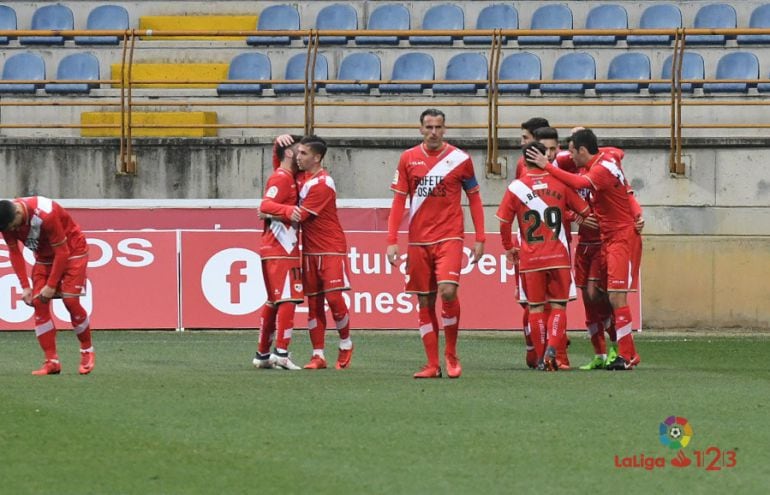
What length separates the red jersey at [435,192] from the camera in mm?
12000

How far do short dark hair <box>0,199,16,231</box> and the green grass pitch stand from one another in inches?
45.9

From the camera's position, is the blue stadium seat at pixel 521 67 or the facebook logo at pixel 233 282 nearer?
the facebook logo at pixel 233 282

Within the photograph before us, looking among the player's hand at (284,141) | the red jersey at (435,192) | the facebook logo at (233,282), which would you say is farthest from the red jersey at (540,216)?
the facebook logo at (233,282)

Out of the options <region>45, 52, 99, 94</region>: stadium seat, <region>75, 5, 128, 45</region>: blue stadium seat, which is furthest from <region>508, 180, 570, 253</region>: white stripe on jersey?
<region>75, 5, 128, 45</region>: blue stadium seat

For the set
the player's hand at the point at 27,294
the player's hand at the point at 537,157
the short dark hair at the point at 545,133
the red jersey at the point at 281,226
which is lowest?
the player's hand at the point at 27,294

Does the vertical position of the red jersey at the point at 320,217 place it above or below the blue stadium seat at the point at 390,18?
below

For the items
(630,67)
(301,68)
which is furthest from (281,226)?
(630,67)

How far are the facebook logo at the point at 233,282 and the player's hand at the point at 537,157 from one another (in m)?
7.47

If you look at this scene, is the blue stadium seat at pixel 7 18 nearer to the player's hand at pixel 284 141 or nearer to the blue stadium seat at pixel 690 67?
the blue stadium seat at pixel 690 67

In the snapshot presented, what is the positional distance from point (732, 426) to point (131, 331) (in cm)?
1180

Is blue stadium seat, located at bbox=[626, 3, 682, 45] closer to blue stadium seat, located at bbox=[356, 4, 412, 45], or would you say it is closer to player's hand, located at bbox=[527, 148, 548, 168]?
blue stadium seat, located at bbox=[356, 4, 412, 45]

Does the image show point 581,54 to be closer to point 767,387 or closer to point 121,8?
point 121,8

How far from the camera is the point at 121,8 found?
2789 cm

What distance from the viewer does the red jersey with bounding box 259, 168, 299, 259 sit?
13.3 meters
